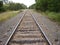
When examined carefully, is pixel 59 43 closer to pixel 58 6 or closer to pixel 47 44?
pixel 47 44

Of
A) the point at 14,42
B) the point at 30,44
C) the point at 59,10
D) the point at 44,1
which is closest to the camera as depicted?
the point at 30,44

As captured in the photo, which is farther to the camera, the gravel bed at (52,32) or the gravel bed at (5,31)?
the gravel bed at (5,31)

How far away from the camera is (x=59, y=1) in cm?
2598

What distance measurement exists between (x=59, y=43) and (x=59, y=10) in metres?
20.4

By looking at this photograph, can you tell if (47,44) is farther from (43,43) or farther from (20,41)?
(20,41)

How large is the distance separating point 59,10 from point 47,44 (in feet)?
68.2

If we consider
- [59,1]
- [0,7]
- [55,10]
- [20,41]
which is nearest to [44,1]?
[0,7]

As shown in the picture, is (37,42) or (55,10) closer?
(37,42)

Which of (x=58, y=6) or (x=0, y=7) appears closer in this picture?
(x=58, y=6)

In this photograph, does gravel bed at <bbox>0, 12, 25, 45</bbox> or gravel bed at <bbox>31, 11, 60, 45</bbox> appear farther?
gravel bed at <bbox>0, 12, 25, 45</bbox>

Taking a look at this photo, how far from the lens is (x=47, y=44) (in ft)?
25.0

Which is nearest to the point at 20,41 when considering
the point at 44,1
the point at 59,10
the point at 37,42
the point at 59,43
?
the point at 37,42

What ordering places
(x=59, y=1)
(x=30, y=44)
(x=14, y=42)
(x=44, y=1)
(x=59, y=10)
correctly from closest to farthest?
1. (x=30, y=44)
2. (x=14, y=42)
3. (x=59, y=1)
4. (x=59, y=10)
5. (x=44, y=1)

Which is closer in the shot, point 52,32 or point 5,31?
point 52,32
